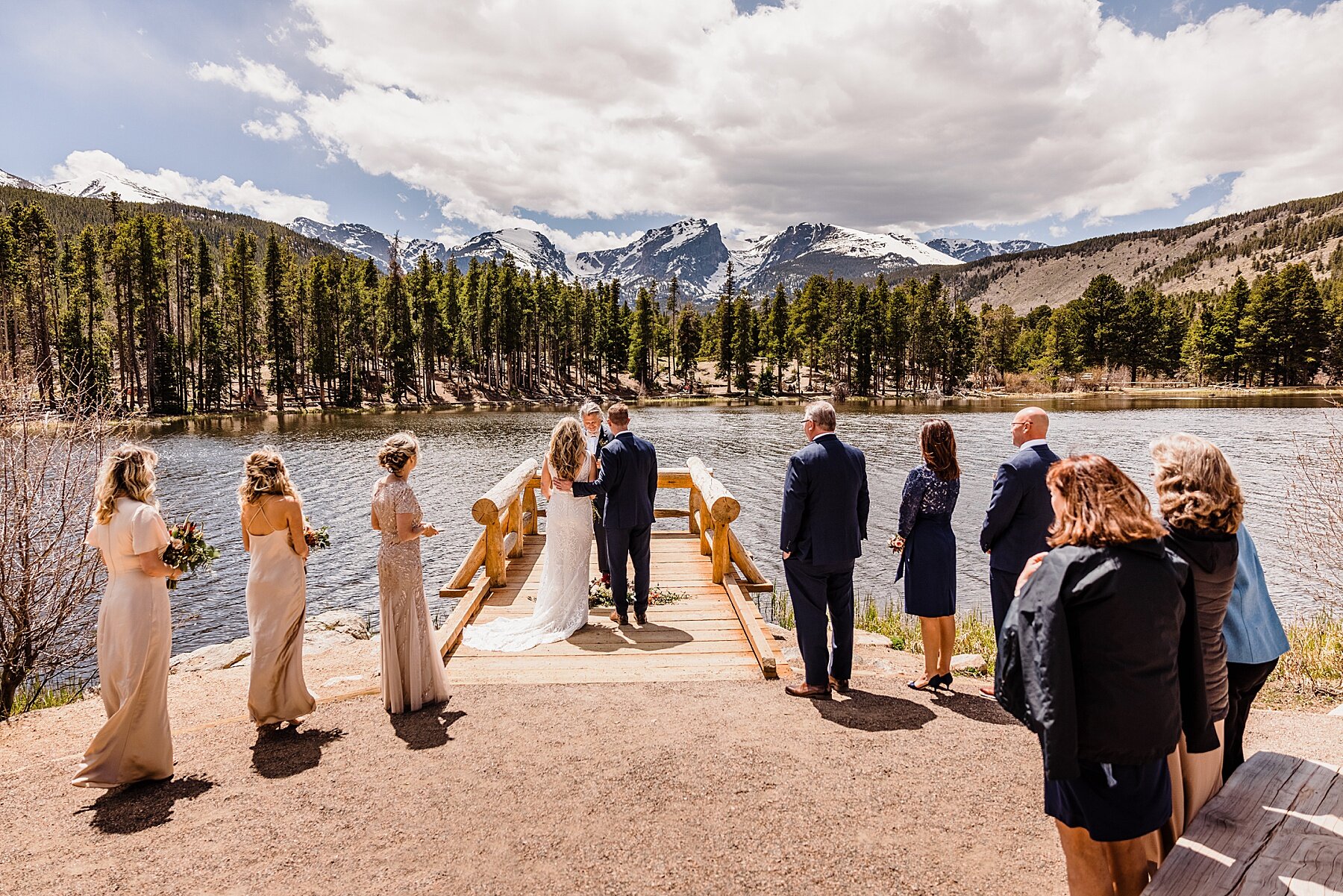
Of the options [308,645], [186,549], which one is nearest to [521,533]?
[308,645]

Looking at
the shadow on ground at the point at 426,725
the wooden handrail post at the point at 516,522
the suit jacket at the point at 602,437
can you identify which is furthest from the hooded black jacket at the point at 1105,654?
the wooden handrail post at the point at 516,522

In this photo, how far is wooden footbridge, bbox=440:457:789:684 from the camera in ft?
22.0

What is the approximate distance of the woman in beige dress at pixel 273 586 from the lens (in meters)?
5.31

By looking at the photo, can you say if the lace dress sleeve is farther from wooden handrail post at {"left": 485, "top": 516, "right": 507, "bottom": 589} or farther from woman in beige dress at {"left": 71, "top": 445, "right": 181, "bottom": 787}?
woman in beige dress at {"left": 71, "top": 445, "right": 181, "bottom": 787}

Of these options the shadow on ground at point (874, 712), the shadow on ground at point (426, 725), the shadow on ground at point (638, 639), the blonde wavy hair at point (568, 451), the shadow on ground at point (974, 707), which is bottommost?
the shadow on ground at point (974, 707)

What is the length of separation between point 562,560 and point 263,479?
3.15 meters

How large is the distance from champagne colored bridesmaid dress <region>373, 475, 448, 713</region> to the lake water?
26.5 feet

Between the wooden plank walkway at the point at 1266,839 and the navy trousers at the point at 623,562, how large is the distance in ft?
17.4

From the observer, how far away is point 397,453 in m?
5.61

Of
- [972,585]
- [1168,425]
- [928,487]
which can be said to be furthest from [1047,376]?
[928,487]

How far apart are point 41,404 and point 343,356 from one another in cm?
7448

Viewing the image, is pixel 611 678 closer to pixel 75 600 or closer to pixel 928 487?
pixel 928 487

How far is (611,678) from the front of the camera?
6516 mm

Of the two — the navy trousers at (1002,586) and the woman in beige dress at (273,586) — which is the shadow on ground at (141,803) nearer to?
the woman in beige dress at (273,586)
